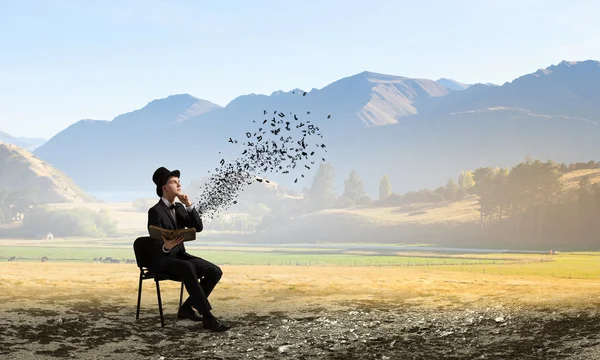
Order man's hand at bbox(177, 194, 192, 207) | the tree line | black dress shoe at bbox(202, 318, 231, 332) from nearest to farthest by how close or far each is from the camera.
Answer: black dress shoe at bbox(202, 318, 231, 332) → man's hand at bbox(177, 194, 192, 207) → the tree line

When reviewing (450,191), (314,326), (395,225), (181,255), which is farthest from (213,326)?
(450,191)

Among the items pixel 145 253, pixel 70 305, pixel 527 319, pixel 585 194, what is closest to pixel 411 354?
pixel 527 319

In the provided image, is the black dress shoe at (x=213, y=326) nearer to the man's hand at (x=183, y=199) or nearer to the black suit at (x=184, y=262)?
the black suit at (x=184, y=262)

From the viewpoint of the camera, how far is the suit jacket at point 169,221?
33.4 feet

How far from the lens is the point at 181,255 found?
10367 mm

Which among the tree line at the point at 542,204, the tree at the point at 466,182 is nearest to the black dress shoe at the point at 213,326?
the tree line at the point at 542,204

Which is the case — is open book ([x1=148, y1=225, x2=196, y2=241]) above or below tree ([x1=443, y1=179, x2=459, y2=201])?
below

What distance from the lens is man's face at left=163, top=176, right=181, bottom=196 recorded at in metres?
10.4

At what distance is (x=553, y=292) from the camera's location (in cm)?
1538

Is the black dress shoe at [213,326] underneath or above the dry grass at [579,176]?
underneath

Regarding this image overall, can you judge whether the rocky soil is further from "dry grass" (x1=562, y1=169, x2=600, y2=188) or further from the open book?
"dry grass" (x1=562, y1=169, x2=600, y2=188)

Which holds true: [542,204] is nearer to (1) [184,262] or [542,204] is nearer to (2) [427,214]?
(2) [427,214]

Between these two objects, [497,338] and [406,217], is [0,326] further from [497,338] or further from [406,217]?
[406,217]

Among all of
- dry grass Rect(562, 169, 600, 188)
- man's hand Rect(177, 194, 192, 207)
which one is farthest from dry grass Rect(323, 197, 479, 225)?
man's hand Rect(177, 194, 192, 207)
